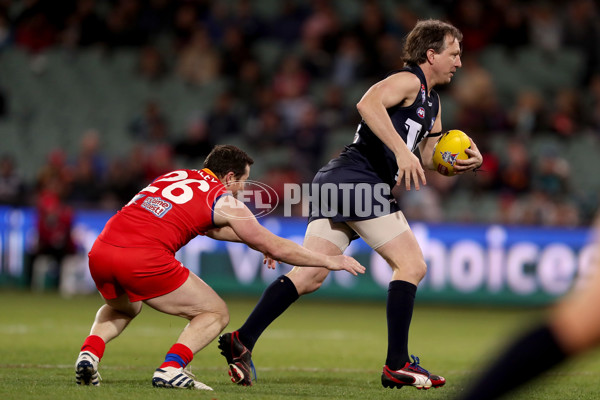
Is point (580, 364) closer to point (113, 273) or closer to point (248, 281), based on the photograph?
point (113, 273)

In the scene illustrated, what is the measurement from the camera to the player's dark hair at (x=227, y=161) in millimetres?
5871

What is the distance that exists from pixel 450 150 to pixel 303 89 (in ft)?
35.0

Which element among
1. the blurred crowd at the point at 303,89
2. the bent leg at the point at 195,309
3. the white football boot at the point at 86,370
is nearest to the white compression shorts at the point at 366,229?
the bent leg at the point at 195,309

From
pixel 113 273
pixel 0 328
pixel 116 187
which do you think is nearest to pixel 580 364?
pixel 113 273

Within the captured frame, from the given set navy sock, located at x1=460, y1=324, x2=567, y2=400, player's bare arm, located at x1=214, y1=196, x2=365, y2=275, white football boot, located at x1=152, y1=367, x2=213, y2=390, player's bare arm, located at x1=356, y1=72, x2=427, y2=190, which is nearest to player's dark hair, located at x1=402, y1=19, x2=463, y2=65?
player's bare arm, located at x1=356, y1=72, x2=427, y2=190

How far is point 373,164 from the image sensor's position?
20.4 feet

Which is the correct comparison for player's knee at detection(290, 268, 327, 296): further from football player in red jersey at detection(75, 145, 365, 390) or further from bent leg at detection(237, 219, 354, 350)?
football player in red jersey at detection(75, 145, 365, 390)

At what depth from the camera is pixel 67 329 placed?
9727 millimetres

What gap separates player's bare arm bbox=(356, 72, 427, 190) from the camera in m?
5.59

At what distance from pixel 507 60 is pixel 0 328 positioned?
10.6m

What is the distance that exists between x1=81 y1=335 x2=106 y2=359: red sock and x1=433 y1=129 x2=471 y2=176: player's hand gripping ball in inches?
101

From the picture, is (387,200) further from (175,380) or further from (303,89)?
(303,89)

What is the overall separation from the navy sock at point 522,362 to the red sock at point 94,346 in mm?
3081

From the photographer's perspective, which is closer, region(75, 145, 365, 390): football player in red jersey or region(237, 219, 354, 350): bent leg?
region(75, 145, 365, 390): football player in red jersey
